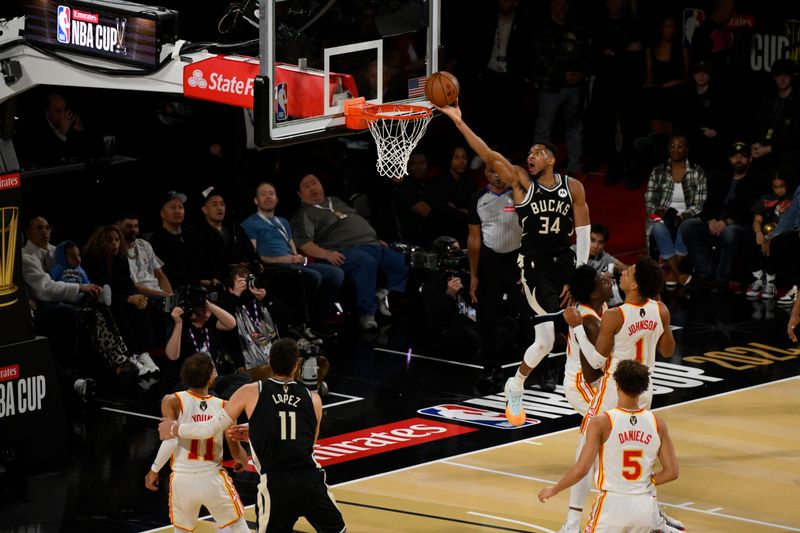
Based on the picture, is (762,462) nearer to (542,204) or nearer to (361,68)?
(542,204)

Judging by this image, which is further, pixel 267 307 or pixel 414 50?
pixel 267 307

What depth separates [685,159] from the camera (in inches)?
711

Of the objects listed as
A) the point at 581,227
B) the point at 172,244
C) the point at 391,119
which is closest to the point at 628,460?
the point at 581,227

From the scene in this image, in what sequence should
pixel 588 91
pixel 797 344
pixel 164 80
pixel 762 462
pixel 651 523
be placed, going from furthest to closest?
1. pixel 588 91
2. pixel 797 344
3. pixel 762 462
4. pixel 164 80
5. pixel 651 523

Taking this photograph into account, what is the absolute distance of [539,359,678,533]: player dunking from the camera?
817 centimetres

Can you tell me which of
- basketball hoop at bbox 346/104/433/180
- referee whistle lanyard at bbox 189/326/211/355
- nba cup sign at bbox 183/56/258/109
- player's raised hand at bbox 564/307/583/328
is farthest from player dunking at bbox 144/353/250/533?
referee whistle lanyard at bbox 189/326/211/355

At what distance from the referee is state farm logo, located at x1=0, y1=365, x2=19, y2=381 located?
4492 millimetres

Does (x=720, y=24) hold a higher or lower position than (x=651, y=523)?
higher

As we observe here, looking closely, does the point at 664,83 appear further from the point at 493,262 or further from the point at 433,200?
the point at 493,262

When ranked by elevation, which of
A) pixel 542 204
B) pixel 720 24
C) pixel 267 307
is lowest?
pixel 267 307

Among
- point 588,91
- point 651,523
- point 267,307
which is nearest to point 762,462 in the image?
point 651,523

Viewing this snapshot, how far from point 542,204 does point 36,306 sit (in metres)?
4.55

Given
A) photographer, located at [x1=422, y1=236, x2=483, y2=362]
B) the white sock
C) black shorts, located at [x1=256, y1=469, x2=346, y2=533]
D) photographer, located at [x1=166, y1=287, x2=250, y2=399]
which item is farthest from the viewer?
photographer, located at [x1=422, y1=236, x2=483, y2=362]

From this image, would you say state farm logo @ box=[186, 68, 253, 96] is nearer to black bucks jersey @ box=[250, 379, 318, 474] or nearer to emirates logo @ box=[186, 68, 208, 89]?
emirates logo @ box=[186, 68, 208, 89]
